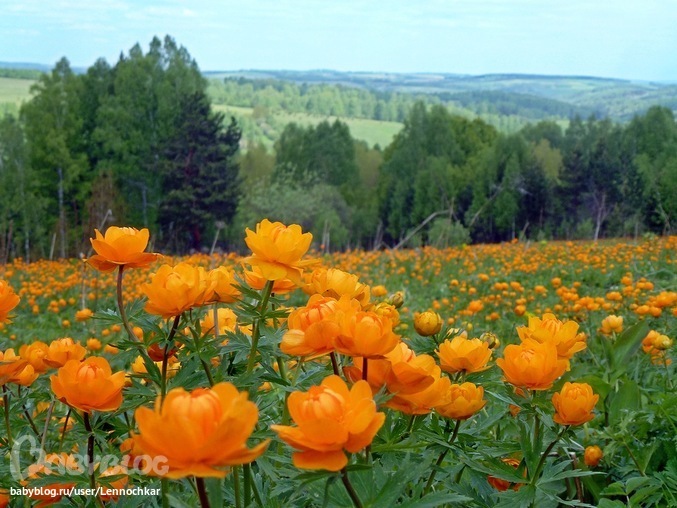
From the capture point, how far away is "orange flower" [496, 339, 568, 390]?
84 centimetres

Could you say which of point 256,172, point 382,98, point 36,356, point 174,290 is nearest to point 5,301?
point 36,356

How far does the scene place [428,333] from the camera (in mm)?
1062

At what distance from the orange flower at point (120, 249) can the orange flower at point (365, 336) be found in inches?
13.1

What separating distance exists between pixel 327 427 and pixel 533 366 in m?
0.37

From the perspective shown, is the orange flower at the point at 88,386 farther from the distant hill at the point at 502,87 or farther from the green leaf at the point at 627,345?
the distant hill at the point at 502,87

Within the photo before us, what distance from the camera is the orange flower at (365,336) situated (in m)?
0.67

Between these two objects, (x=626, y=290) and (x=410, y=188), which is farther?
(x=410, y=188)

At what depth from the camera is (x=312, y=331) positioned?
2.34 feet

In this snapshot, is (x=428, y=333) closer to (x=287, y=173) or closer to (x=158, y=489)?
(x=158, y=489)

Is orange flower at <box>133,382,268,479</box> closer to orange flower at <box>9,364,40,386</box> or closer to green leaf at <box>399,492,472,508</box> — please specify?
green leaf at <box>399,492,472,508</box>

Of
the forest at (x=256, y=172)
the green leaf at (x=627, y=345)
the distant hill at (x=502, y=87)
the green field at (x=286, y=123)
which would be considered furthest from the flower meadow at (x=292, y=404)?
the green field at (x=286, y=123)

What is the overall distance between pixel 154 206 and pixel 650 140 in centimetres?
2092

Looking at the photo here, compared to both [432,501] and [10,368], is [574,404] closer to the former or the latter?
[432,501]

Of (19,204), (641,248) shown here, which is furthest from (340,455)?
(19,204)
